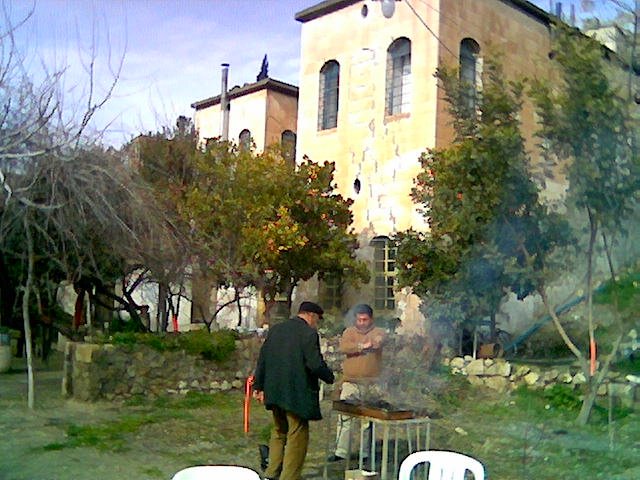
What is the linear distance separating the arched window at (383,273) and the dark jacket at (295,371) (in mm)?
10052

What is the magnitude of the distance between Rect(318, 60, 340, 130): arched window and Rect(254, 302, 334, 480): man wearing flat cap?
12.3 metres

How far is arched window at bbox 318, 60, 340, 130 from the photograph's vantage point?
61.9 ft

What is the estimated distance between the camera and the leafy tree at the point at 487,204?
10266mm

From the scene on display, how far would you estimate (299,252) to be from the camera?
14977 mm

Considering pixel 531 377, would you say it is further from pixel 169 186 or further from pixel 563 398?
pixel 169 186

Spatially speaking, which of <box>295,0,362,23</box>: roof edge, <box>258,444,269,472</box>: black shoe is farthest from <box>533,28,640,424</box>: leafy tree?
<box>295,0,362,23</box>: roof edge

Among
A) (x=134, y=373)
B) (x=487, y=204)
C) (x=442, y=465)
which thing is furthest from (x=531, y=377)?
(x=442, y=465)

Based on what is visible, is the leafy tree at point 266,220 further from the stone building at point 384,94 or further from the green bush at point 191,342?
the green bush at point 191,342

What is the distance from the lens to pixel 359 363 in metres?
7.97

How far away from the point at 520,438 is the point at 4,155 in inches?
269

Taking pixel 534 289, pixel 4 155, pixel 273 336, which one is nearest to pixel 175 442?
pixel 273 336

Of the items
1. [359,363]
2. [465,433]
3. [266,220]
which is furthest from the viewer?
[266,220]

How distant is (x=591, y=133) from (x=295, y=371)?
4.94 m

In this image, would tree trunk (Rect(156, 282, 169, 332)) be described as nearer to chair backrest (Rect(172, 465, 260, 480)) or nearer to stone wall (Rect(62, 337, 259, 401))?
stone wall (Rect(62, 337, 259, 401))
